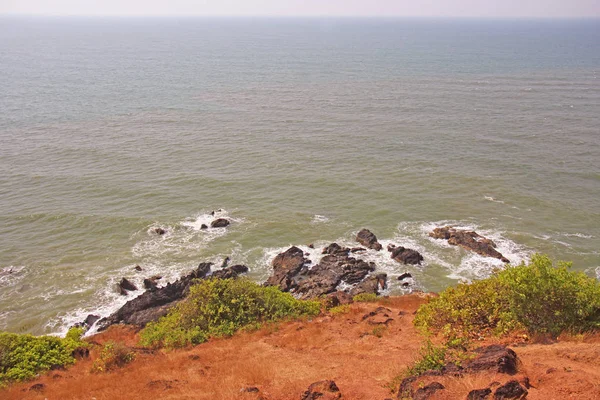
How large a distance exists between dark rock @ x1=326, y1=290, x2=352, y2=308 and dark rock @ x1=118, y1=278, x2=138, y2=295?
695 inches

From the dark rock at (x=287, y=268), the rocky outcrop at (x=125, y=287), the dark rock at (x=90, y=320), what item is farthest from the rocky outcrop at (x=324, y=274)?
the dark rock at (x=90, y=320)

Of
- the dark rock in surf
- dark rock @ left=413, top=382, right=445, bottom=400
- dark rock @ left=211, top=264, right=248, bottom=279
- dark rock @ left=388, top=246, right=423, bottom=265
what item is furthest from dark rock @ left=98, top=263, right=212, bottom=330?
dark rock @ left=413, top=382, right=445, bottom=400

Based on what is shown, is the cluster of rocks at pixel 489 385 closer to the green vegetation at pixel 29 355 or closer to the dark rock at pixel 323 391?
the dark rock at pixel 323 391

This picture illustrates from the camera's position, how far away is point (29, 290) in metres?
41.5

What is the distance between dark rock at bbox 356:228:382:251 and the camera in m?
47.0

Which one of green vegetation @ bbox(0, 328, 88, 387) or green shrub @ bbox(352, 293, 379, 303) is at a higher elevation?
green vegetation @ bbox(0, 328, 88, 387)

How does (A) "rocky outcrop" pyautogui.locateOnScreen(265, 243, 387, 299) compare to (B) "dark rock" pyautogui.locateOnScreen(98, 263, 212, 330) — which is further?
(A) "rocky outcrop" pyautogui.locateOnScreen(265, 243, 387, 299)

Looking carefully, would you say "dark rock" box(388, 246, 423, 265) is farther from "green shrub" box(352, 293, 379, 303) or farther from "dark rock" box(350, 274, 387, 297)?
"green shrub" box(352, 293, 379, 303)

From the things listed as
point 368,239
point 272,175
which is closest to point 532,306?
point 368,239

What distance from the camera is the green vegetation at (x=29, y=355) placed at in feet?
80.4

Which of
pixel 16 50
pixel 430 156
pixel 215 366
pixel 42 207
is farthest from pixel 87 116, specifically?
pixel 16 50

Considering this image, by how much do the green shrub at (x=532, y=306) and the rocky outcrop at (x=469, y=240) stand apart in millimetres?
21866

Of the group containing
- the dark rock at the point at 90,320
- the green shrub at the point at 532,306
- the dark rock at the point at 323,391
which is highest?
the green shrub at the point at 532,306

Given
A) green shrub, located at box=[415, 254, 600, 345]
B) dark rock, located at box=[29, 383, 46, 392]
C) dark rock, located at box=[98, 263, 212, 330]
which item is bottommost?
dark rock, located at box=[98, 263, 212, 330]
